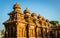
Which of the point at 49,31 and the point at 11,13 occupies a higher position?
the point at 11,13

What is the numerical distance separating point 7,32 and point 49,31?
9.74 meters

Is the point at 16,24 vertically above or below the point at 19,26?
above

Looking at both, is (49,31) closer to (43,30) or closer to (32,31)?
(43,30)

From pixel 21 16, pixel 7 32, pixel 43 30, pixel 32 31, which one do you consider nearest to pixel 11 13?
pixel 21 16

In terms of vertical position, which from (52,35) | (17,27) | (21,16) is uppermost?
(21,16)

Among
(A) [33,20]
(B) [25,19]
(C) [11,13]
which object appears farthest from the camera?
(A) [33,20]

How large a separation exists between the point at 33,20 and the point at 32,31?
7.00 ft

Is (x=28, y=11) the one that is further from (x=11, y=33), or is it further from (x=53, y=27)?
(x=53, y=27)

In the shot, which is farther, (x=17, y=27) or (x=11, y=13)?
(x=11, y=13)

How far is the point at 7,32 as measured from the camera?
55.4ft

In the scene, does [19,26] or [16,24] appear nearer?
[16,24]

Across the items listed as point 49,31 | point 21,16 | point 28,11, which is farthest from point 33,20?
point 49,31

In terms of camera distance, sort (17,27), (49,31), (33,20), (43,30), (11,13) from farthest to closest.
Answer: (49,31), (43,30), (33,20), (11,13), (17,27)

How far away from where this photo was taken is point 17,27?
15.7m
